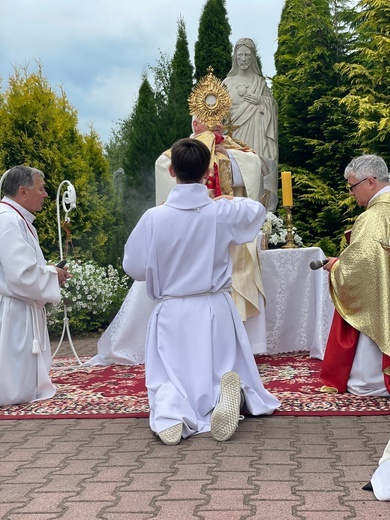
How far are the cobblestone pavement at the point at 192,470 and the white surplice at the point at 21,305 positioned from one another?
0.66m


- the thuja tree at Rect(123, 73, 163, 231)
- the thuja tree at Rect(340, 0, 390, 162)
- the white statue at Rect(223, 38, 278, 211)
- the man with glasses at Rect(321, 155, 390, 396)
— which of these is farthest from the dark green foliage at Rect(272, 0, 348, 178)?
the man with glasses at Rect(321, 155, 390, 396)

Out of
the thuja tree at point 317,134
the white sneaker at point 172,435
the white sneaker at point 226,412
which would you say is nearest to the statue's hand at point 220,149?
the white sneaker at point 226,412

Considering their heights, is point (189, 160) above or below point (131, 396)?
above

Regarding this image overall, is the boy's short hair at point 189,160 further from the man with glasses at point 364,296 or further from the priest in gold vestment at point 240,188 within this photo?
the priest in gold vestment at point 240,188

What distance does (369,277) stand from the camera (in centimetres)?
577

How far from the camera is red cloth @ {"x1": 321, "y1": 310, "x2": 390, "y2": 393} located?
19.3 feet

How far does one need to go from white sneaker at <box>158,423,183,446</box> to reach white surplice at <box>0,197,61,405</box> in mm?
1669

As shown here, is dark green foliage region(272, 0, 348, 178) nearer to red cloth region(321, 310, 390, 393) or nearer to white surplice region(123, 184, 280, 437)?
red cloth region(321, 310, 390, 393)

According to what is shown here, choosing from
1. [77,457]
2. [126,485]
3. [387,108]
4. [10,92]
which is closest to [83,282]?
[10,92]

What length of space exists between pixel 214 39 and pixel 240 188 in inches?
295

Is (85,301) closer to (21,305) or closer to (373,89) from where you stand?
(21,305)

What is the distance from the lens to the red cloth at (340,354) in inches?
231

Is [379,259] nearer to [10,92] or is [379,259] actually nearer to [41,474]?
[41,474]

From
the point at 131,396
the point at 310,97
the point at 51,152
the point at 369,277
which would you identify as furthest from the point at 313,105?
the point at 131,396
